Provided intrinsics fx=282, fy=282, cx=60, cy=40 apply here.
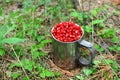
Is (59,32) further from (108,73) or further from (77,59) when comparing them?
(108,73)

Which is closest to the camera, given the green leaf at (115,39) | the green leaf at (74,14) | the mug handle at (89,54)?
the mug handle at (89,54)

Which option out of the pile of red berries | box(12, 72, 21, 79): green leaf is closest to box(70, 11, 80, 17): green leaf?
the pile of red berries

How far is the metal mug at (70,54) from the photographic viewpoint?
1.53m

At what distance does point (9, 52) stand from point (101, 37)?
23.6 inches

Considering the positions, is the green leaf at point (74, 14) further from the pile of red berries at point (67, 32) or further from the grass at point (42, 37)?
the pile of red berries at point (67, 32)

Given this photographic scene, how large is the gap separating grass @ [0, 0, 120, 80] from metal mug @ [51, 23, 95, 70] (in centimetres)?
6

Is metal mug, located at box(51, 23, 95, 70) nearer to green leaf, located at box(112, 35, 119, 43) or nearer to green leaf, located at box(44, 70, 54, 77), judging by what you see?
green leaf, located at box(44, 70, 54, 77)

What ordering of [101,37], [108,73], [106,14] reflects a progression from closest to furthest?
[108,73] → [101,37] → [106,14]

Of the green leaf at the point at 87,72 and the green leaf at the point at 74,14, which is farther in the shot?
the green leaf at the point at 74,14

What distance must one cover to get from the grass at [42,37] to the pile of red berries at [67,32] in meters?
0.14

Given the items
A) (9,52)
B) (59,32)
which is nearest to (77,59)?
(59,32)

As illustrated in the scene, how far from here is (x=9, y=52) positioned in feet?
5.56

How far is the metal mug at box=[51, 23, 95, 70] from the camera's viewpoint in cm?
153

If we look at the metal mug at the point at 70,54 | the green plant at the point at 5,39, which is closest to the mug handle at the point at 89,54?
the metal mug at the point at 70,54
